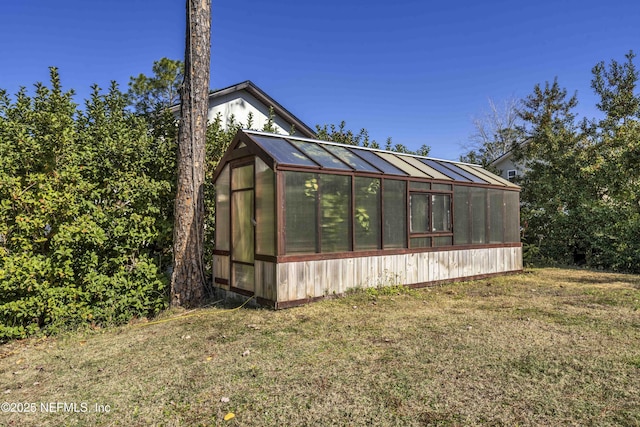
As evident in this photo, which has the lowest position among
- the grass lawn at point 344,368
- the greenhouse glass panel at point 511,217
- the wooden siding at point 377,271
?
the grass lawn at point 344,368

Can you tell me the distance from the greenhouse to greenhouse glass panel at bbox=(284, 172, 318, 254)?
0.05 ft

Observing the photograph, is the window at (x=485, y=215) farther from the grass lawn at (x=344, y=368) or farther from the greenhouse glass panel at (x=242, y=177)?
the greenhouse glass panel at (x=242, y=177)

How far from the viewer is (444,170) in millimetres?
9703

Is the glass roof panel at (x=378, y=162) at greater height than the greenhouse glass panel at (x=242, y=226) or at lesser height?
greater

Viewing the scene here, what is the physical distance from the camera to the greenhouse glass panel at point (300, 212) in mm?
6242

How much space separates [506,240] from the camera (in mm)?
10125

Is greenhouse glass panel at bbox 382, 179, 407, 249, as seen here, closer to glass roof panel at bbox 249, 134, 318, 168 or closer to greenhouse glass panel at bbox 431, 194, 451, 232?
greenhouse glass panel at bbox 431, 194, 451, 232

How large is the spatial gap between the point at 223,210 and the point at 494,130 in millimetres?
30587

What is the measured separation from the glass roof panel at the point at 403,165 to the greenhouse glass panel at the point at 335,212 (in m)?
1.91

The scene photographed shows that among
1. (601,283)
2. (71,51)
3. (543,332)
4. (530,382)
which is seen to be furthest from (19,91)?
(601,283)

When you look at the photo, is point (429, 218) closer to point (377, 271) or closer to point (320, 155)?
point (377, 271)

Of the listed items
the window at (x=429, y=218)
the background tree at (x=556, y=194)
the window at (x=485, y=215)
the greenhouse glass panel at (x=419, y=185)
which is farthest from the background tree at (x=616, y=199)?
the greenhouse glass panel at (x=419, y=185)

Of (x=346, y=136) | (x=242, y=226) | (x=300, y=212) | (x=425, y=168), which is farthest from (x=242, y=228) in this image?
(x=346, y=136)

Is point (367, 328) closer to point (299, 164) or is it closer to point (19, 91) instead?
point (299, 164)
